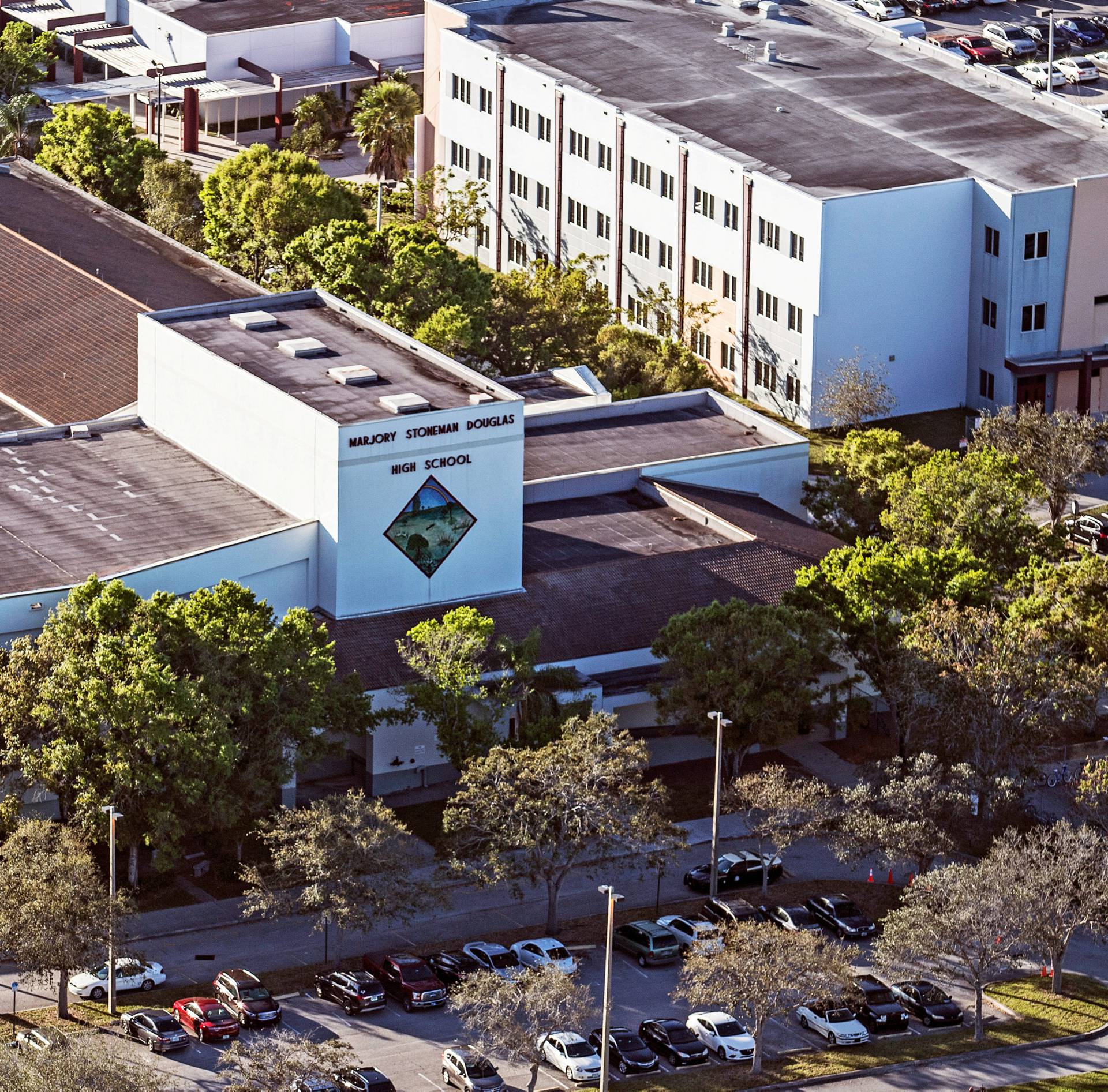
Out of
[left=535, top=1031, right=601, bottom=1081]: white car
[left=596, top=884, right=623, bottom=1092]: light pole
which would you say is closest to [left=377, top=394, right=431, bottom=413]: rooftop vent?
[left=596, top=884, right=623, bottom=1092]: light pole

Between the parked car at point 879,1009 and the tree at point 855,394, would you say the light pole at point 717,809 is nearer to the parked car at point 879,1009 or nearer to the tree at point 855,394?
the parked car at point 879,1009

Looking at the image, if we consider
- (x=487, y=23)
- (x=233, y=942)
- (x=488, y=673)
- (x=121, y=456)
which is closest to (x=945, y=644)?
(x=488, y=673)

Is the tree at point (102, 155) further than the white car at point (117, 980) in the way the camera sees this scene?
Yes

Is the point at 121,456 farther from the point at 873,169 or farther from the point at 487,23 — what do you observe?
the point at 487,23

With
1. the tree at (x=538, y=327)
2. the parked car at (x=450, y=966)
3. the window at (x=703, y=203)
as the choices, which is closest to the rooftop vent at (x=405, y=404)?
the parked car at (x=450, y=966)

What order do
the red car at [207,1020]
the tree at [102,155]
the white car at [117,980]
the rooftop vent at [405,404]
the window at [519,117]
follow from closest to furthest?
1. the red car at [207,1020]
2. the white car at [117,980]
3. the rooftop vent at [405,404]
4. the window at [519,117]
5. the tree at [102,155]

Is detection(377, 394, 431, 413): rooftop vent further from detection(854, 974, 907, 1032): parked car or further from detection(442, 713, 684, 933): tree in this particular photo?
detection(854, 974, 907, 1032): parked car
